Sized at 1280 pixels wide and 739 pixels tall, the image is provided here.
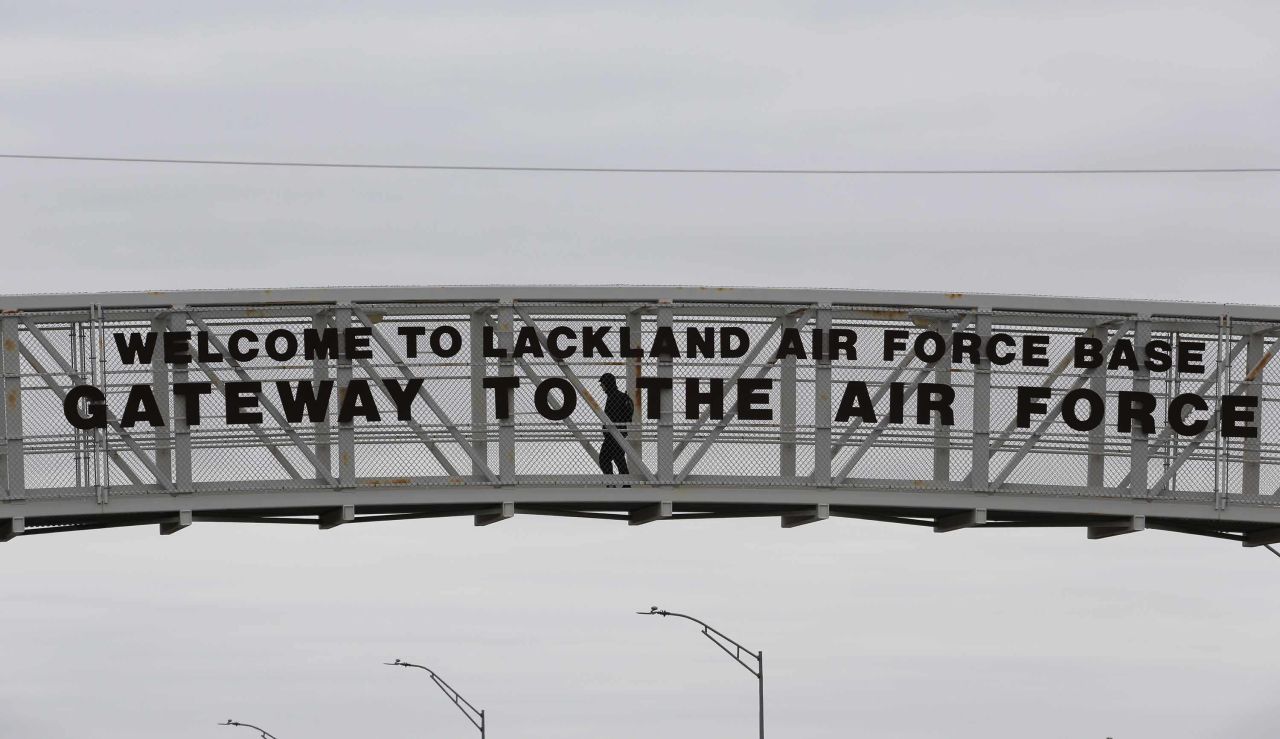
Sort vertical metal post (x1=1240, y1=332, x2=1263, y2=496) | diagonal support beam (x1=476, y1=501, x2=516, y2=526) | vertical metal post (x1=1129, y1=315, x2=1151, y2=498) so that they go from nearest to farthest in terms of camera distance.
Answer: diagonal support beam (x1=476, y1=501, x2=516, y2=526) < vertical metal post (x1=1129, y1=315, x2=1151, y2=498) < vertical metal post (x1=1240, y1=332, x2=1263, y2=496)

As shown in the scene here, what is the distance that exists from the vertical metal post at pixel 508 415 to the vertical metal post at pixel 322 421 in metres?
2.46

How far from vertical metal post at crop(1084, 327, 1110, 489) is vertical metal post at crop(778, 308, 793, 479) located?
4595 millimetres

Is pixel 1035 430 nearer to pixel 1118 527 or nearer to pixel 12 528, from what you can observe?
pixel 1118 527

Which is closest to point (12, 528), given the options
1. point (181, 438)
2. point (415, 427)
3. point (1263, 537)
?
point (181, 438)

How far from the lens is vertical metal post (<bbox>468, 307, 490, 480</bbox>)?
36750mm

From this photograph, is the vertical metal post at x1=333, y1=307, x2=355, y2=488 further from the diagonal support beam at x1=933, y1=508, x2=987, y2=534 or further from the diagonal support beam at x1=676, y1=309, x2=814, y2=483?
the diagonal support beam at x1=933, y1=508, x2=987, y2=534

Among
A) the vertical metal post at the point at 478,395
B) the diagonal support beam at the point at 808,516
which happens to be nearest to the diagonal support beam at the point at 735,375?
the diagonal support beam at the point at 808,516

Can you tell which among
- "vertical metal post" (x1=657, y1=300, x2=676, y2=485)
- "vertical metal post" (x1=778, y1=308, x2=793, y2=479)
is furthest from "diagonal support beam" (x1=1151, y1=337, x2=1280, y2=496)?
"vertical metal post" (x1=657, y1=300, x2=676, y2=485)

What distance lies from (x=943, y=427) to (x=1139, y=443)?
11.0ft

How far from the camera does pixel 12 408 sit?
3544 cm

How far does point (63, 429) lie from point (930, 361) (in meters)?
13.5

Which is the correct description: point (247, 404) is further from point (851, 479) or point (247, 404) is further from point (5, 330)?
point (851, 479)

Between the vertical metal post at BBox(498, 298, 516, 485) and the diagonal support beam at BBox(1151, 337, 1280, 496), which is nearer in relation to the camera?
the vertical metal post at BBox(498, 298, 516, 485)

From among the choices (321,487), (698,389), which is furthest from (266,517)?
(698,389)
